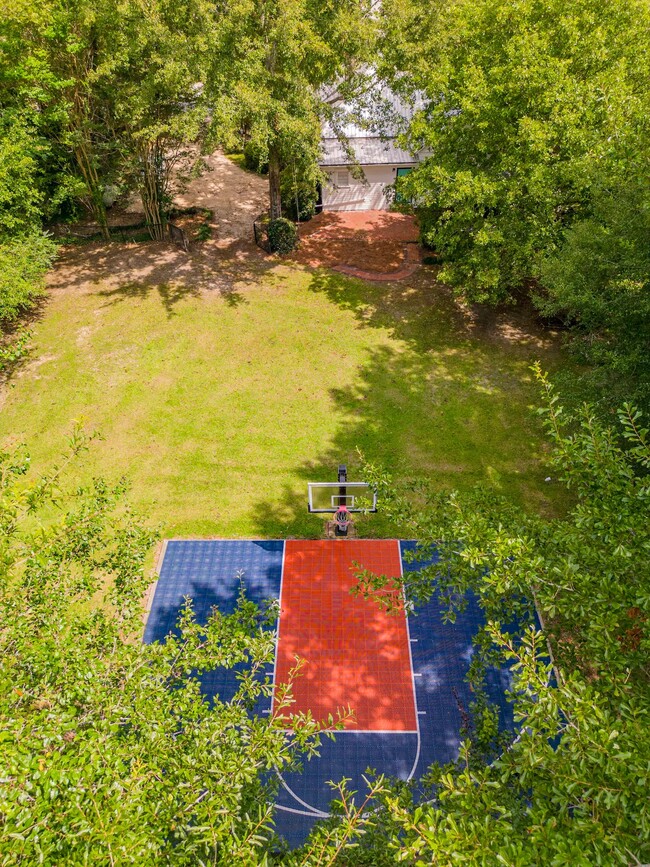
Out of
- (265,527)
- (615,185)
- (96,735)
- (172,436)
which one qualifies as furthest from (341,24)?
(96,735)

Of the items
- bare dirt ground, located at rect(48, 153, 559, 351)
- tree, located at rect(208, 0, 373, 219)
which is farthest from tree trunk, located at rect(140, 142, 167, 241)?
tree, located at rect(208, 0, 373, 219)

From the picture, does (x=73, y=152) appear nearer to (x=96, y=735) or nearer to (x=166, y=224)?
(x=166, y=224)

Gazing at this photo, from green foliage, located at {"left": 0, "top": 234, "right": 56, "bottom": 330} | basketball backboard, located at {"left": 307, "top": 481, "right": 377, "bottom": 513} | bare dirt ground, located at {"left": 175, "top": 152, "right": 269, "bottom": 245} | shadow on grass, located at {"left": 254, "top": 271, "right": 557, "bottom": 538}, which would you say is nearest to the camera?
basketball backboard, located at {"left": 307, "top": 481, "right": 377, "bottom": 513}

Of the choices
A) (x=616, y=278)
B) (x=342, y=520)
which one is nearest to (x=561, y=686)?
(x=342, y=520)

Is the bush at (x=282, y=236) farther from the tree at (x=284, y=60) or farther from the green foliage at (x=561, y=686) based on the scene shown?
the green foliage at (x=561, y=686)

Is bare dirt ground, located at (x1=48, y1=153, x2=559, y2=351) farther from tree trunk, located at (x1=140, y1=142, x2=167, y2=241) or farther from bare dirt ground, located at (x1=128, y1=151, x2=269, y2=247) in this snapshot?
tree trunk, located at (x1=140, y1=142, x2=167, y2=241)

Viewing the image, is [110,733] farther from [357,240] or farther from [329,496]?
[357,240]
